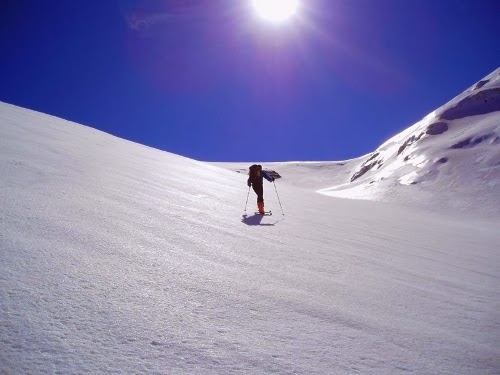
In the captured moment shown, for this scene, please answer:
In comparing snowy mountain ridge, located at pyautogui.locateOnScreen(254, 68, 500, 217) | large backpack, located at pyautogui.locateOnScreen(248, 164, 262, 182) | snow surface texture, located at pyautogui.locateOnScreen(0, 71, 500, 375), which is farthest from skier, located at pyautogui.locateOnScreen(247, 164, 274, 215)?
snowy mountain ridge, located at pyautogui.locateOnScreen(254, 68, 500, 217)

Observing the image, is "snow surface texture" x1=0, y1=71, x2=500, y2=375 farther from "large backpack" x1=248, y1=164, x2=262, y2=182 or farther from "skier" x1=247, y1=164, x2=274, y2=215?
"large backpack" x1=248, y1=164, x2=262, y2=182

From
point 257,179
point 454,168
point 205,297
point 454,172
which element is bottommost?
point 205,297

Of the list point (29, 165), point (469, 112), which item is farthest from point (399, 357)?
point (469, 112)

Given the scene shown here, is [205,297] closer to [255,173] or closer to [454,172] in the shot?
[255,173]

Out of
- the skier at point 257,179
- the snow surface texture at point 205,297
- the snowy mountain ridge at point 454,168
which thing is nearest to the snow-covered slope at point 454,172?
the snowy mountain ridge at point 454,168

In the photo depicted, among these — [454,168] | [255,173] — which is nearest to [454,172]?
[454,168]

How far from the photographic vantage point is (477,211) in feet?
75.8

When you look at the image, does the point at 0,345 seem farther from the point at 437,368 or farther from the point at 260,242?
the point at 260,242

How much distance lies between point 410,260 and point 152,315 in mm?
4817

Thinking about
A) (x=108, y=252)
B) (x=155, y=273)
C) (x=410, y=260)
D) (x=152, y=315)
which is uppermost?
(x=410, y=260)

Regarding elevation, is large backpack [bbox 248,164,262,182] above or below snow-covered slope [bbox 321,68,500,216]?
below

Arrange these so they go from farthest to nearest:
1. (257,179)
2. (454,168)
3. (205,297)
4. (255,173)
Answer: (454,168)
(255,173)
(257,179)
(205,297)

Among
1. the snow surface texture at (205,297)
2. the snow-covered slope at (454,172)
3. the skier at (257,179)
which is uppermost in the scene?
the snow-covered slope at (454,172)

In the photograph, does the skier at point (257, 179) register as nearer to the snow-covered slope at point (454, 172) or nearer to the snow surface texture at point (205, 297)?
the snow surface texture at point (205, 297)
